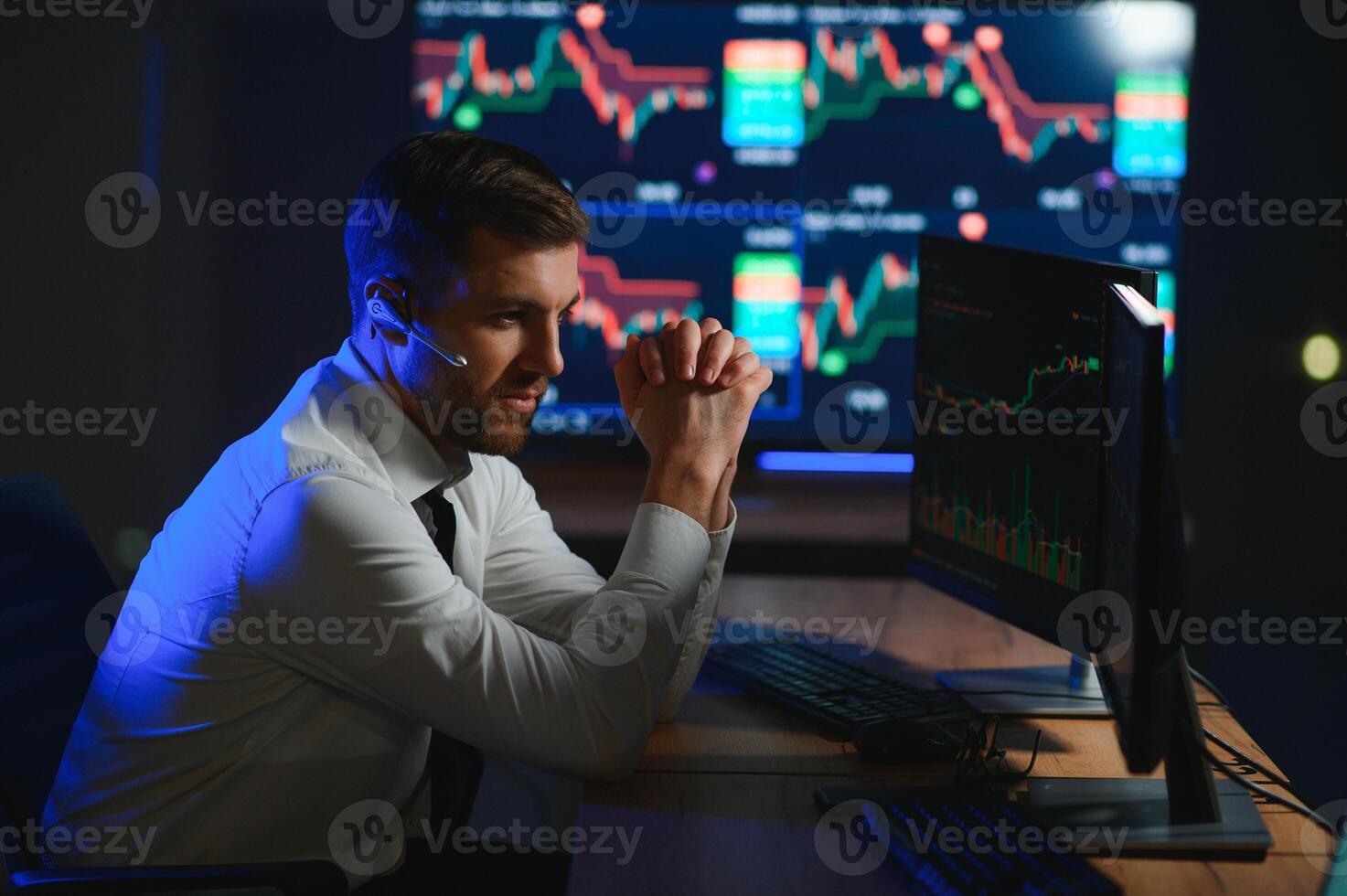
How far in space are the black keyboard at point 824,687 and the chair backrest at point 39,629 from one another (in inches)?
30.9

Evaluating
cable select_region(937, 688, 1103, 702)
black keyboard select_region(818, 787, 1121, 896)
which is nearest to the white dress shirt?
black keyboard select_region(818, 787, 1121, 896)

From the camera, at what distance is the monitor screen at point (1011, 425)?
57.2 inches

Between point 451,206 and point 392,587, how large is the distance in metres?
0.44

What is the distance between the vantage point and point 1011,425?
1.59 meters

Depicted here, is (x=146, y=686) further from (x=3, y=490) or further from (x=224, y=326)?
(x=224, y=326)

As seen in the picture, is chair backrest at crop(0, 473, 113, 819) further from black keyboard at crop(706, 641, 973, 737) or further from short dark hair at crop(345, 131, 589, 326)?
black keyboard at crop(706, 641, 973, 737)

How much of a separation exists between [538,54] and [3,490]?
1.43 meters

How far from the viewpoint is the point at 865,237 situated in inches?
97.9

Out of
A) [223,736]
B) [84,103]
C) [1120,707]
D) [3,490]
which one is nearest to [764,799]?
[1120,707]

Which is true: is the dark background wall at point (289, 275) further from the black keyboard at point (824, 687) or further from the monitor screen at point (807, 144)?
the black keyboard at point (824, 687)

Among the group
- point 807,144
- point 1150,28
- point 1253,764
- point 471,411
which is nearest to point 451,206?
point 471,411

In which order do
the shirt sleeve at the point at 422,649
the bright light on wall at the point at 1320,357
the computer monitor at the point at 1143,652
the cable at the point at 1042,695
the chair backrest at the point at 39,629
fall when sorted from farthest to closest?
the bright light on wall at the point at 1320,357
the cable at the point at 1042,695
the chair backrest at the point at 39,629
the shirt sleeve at the point at 422,649
the computer monitor at the point at 1143,652

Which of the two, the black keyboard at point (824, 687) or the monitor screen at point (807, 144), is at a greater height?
the monitor screen at point (807, 144)

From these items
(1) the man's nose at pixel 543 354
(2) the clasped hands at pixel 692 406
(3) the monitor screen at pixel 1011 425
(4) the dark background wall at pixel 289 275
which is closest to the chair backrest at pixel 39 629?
(1) the man's nose at pixel 543 354
